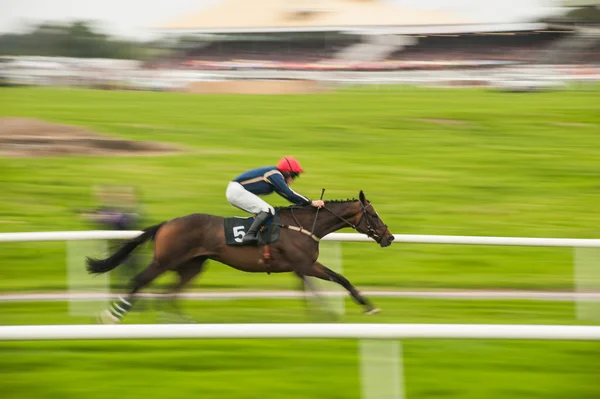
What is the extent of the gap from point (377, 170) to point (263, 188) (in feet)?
31.5

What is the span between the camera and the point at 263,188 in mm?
7754

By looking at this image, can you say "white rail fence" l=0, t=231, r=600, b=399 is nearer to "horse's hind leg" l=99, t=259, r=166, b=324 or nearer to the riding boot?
"horse's hind leg" l=99, t=259, r=166, b=324

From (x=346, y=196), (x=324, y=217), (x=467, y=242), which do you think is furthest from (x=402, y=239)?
(x=346, y=196)

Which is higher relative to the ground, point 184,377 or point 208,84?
point 208,84

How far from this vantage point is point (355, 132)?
20.7 meters

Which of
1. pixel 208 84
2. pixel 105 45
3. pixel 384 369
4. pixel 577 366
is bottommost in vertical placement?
pixel 577 366

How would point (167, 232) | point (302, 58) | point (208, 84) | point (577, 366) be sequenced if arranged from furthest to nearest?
1. point (302, 58)
2. point (208, 84)
3. point (167, 232)
4. point (577, 366)

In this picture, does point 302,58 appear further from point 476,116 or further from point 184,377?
point 184,377

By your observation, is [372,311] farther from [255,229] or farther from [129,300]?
[129,300]

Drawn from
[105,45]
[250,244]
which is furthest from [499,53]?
[250,244]

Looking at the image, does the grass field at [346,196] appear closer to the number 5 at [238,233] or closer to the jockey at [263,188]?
the number 5 at [238,233]

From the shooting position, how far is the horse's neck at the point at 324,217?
772 centimetres

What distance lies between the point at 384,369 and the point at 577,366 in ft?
7.23

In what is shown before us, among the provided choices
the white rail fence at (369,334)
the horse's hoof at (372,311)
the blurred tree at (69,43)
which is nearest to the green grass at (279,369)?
the white rail fence at (369,334)
